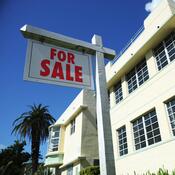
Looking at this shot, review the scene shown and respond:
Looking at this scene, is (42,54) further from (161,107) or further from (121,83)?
(121,83)

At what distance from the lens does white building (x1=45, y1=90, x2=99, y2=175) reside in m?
17.1

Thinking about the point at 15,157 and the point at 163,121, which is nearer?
the point at 163,121

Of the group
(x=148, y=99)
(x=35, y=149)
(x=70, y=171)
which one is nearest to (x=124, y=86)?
(x=148, y=99)

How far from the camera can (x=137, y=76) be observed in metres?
13.2

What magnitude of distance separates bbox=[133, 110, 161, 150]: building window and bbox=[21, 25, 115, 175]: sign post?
24.4 ft

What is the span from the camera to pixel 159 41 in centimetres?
1169

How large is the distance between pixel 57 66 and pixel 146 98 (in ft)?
28.5

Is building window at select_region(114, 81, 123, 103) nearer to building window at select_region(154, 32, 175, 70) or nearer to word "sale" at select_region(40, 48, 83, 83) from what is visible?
building window at select_region(154, 32, 175, 70)

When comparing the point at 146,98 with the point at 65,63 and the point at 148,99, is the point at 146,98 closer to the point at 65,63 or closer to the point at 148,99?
the point at 148,99

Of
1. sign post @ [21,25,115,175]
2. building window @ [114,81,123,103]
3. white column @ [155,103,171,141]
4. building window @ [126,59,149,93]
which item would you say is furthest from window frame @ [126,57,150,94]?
sign post @ [21,25,115,175]

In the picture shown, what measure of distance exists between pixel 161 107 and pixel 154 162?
8.53ft

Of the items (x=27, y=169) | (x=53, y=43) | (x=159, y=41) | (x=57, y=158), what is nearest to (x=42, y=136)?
(x=57, y=158)

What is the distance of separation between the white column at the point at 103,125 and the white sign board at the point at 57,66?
0.73 ft

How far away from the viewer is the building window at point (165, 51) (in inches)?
422
